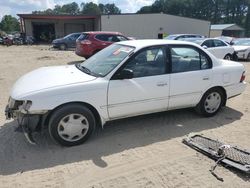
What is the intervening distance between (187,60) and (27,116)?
3.07 metres

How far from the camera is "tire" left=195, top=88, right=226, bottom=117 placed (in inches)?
211

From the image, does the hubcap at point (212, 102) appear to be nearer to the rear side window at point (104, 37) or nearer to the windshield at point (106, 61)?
the windshield at point (106, 61)

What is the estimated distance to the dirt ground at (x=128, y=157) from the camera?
3361 mm

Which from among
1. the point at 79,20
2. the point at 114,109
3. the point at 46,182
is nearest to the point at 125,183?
the point at 46,182

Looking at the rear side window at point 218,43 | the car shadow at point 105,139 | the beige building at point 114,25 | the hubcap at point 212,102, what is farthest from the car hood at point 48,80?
the beige building at point 114,25

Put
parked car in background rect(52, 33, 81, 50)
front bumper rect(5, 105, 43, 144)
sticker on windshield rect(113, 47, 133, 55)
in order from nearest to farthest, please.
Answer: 1. front bumper rect(5, 105, 43, 144)
2. sticker on windshield rect(113, 47, 133, 55)
3. parked car in background rect(52, 33, 81, 50)

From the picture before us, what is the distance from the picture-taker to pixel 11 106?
13.3 ft

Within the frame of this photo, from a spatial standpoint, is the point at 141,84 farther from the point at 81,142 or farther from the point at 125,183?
the point at 125,183

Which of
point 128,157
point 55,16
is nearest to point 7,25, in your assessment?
point 55,16

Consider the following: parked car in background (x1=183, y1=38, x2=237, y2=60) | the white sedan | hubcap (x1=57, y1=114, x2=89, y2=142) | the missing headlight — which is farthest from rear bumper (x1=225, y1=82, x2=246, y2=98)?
parked car in background (x1=183, y1=38, x2=237, y2=60)

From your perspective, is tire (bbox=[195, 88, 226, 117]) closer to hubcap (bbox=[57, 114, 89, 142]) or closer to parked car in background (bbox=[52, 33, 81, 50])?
hubcap (bbox=[57, 114, 89, 142])

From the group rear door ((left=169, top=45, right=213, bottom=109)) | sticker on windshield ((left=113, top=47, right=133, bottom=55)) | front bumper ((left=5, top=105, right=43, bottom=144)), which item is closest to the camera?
front bumper ((left=5, top=105, right=43, bottom=144))

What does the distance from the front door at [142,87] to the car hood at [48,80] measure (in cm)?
53

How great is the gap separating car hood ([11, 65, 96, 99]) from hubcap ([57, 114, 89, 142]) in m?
0.54
